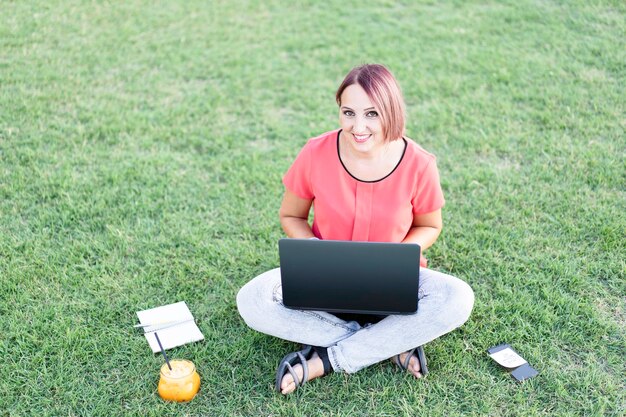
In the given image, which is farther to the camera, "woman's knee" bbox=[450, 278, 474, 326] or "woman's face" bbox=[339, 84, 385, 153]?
"woman's knee" bbox=[450, 278, 474, 326]

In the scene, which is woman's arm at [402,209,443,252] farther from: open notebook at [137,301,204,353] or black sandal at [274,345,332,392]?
open notebook at [137,301,204,353]

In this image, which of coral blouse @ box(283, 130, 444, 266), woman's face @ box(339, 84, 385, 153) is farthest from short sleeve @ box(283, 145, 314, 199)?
woman's face @ box(339, 84, 385, 153)

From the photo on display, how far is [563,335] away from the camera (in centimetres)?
315

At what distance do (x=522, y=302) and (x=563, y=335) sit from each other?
0.26 m

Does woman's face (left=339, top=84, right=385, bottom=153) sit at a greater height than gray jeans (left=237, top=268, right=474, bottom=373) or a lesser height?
greater

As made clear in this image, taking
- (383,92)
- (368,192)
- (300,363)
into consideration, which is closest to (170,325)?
(300,363)

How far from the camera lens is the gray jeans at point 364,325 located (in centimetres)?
292

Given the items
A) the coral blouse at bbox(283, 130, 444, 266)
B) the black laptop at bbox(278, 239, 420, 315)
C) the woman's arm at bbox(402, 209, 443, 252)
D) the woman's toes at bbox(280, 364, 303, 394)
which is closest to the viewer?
the black laptop at bbox(278, 239, 420, 315)

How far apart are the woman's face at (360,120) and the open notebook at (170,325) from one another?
1112 millimetres

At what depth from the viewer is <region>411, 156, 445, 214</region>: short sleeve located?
2980mm

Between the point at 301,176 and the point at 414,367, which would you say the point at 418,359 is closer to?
the point at 414,367

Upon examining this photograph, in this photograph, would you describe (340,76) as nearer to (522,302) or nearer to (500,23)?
(500,23)

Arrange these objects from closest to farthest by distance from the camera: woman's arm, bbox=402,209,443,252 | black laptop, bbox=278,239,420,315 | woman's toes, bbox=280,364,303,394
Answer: black laptop, bbox=278,239,420,315, woman's toes, bbox=280,364,303,394, woman's arm, bbox=402,209,443,252

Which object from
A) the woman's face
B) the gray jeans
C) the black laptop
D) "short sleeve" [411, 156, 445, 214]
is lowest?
the gray jeans
